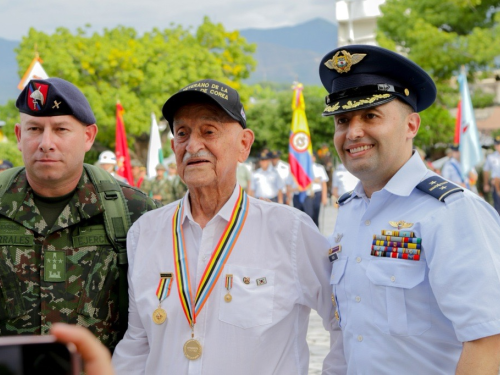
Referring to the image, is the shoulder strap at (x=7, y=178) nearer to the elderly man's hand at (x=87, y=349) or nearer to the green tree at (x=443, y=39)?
the elderly man's hand at (x=87, y=349)

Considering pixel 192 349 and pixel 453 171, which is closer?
pixel 192 349

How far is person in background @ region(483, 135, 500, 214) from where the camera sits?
17359mm

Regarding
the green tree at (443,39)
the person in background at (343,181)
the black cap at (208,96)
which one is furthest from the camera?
the green tree at (443,39)

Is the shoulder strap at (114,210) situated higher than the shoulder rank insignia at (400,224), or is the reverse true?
the shoulder strap at (114,210)

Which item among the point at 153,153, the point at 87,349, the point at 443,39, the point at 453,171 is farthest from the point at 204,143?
the point at 443,39

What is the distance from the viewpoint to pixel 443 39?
95.2 ft

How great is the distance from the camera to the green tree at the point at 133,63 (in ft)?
122

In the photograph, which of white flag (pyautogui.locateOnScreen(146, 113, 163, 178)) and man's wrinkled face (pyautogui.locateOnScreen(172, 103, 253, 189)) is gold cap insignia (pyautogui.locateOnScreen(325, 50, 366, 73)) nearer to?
man's wrinkled face (pyautogui.locateOnScreen(172, 103, 253, 189))

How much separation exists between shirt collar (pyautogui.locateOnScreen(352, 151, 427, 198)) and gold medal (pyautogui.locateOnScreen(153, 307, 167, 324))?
1.10 metres

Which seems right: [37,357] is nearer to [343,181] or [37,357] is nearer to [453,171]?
[343,181]

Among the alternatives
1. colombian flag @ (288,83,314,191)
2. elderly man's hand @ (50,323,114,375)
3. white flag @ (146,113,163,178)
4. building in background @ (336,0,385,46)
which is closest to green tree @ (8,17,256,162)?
white flag @ (146,113,163,178)

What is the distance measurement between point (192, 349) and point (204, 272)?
13.2 inches

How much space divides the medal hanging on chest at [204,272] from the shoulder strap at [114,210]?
40 cm

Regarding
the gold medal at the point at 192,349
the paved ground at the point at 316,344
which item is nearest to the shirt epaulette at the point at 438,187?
the gold medal at the point at 192,349
